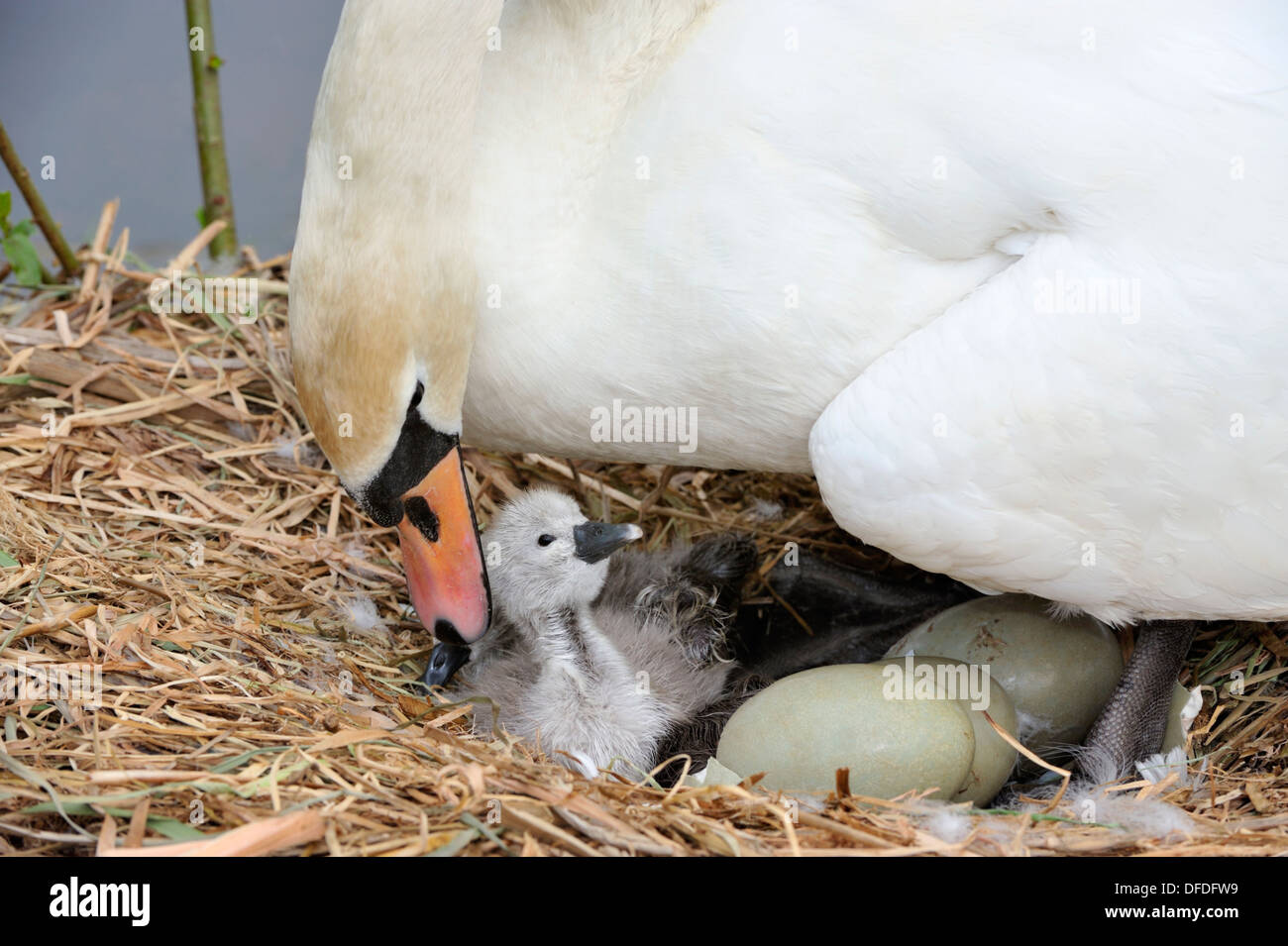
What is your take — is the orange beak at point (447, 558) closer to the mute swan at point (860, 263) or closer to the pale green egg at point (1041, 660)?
the mute swan at point (860, 263)

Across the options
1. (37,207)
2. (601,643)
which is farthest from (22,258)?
(601,643)

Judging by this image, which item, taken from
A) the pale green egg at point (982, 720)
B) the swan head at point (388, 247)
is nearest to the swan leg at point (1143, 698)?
the pale green egg at point (982, 720)

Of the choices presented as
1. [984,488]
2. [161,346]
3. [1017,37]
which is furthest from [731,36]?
[161,346]

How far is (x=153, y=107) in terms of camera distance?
3438 millimetres

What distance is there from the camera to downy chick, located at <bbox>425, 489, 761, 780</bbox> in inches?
89.2

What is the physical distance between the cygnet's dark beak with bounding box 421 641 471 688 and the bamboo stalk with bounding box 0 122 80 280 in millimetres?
1528

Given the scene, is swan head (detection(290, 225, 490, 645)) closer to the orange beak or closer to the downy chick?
the orange beak

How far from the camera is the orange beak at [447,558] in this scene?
2.14m

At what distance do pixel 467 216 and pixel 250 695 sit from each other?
0.80 metres

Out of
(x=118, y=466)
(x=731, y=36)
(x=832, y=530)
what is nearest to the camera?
(x=731, y=36)

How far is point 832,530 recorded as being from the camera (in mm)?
2951

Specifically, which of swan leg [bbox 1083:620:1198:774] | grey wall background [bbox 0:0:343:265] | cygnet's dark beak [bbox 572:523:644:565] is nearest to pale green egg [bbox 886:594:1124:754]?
swan leg [bbox 1083:620:1198:774]

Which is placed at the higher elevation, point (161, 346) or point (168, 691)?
point (161, 346)
